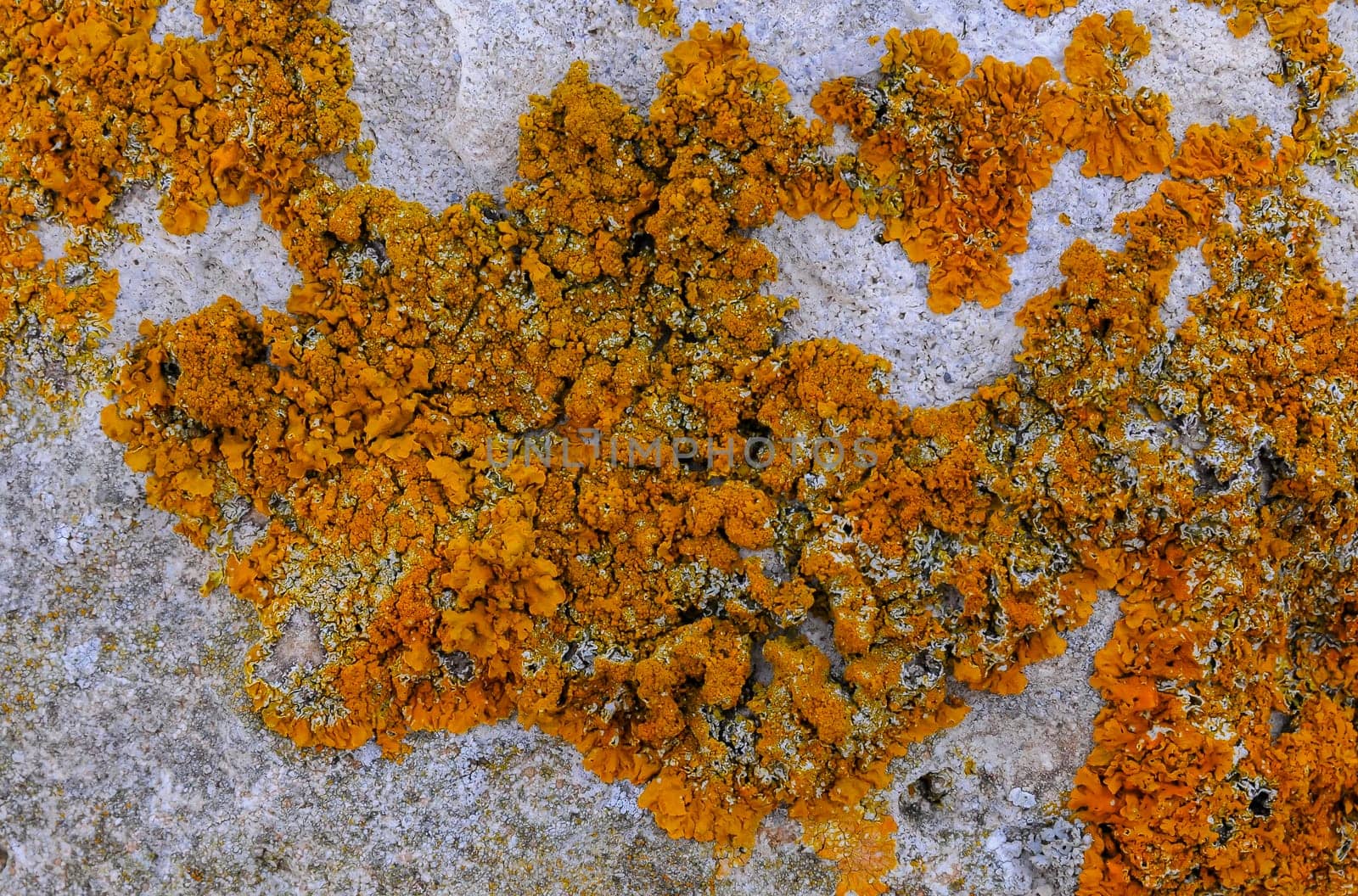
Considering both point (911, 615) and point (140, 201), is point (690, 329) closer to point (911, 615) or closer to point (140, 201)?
point (911, 615)

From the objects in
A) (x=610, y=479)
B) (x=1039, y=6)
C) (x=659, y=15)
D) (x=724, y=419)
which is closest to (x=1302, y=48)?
(x=1039, y=6)

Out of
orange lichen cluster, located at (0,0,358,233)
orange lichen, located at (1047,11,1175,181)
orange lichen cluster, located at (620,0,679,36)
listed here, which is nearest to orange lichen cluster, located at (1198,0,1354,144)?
orange lichen, located at (1047,11,1175,181)

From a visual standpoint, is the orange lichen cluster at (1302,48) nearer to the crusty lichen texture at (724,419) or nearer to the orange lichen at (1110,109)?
the crusty lichen texture at (724,419)

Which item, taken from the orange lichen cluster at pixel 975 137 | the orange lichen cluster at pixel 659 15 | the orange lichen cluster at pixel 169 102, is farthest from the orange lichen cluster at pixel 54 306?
the orange lichen cluster at pixel 975 137

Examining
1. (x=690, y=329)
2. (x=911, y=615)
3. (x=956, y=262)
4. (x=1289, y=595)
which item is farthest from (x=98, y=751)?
(x=1289, y=595)

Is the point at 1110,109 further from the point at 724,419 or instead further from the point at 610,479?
the point at 610,479

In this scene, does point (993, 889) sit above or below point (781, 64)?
below
